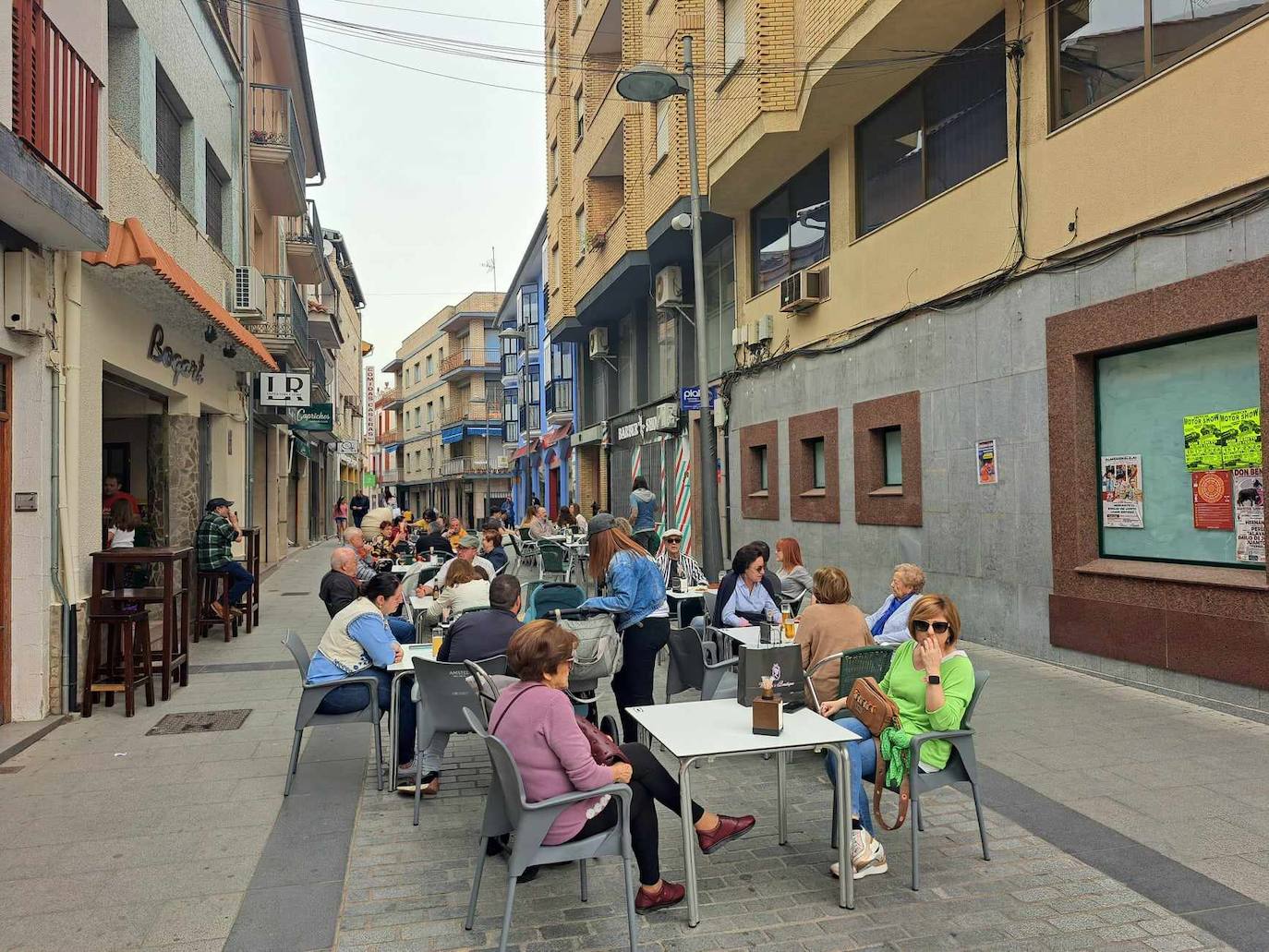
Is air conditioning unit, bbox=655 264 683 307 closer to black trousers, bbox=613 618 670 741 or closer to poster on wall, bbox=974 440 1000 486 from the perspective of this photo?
poster on wall, bbox=974 440 1000 486

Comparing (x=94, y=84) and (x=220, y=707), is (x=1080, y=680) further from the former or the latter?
(x=94, y=84)

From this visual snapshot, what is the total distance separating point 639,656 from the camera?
5938 millimetres

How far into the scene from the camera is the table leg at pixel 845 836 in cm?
380

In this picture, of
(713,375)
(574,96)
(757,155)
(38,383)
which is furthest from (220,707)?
(574,96)

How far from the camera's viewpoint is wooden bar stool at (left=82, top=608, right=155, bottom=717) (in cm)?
740

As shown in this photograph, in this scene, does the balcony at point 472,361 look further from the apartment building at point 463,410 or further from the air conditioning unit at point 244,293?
the air conditioning unit at point 244,293

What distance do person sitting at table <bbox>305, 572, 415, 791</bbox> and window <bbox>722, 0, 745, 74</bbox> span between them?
11082 mm

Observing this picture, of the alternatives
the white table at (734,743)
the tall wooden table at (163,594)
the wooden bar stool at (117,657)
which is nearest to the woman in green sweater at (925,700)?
the white table at (734,743)

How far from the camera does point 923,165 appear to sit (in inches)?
441

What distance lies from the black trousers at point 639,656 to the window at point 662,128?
13077 mm

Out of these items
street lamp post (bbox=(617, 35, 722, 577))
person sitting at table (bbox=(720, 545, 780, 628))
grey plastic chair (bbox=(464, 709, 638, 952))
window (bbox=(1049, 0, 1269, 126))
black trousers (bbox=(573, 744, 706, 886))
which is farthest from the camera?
street lamp post (bbox=(617, 35, 722, 577))

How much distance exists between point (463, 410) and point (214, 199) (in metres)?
47.9

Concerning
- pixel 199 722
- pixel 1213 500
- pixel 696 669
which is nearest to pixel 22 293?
pixel 199 722

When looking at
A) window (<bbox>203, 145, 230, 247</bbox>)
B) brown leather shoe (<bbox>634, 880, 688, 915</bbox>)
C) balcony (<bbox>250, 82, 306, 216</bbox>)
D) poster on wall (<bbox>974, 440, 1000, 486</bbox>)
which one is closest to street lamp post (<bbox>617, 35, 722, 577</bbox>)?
poster on wall (<bbox>974, 440, 1000, 486</bbox>)
